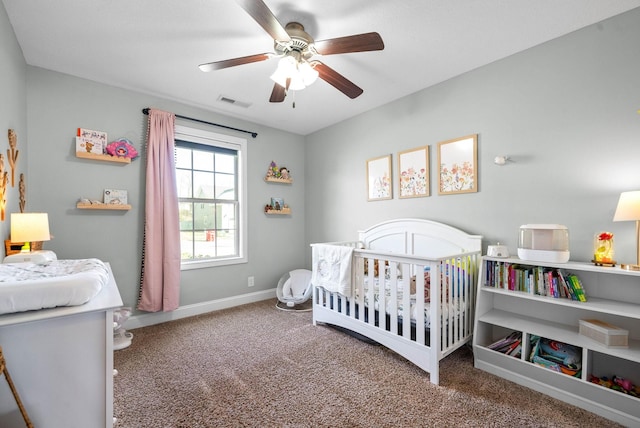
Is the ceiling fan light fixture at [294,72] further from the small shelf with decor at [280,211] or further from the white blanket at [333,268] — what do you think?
the small shelf with decor at [280,211]

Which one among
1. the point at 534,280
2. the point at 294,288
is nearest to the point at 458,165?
the point at 534,280

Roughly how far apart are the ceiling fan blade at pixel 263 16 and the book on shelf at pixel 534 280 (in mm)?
2140

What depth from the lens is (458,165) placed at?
253 centimetres

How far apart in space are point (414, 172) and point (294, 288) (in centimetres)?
206

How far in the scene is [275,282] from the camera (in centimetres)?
390

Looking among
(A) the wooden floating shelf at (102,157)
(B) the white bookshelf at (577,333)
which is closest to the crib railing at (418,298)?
(B) the white bookshelf at (577,333)

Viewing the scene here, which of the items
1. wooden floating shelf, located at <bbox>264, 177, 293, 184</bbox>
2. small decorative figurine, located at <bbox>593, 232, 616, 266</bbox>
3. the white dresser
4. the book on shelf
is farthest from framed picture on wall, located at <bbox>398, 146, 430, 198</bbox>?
the white dresser

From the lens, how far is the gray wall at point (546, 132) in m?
1.77

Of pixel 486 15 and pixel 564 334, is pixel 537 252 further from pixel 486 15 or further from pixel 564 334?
pixel 486 15

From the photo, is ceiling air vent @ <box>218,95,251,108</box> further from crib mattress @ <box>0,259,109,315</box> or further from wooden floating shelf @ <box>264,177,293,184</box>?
crib mattress @ <box>0,259,109,315</box>

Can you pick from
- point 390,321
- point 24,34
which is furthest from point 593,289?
point 24,34

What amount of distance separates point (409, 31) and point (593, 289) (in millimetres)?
2152

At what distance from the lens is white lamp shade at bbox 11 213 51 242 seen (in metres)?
1.69

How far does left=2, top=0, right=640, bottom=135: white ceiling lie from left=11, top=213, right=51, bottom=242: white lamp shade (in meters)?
1.31
